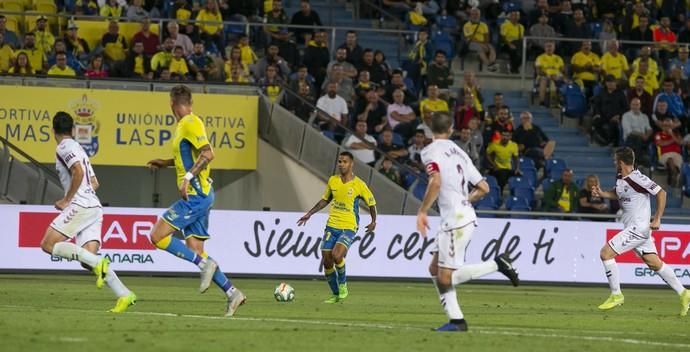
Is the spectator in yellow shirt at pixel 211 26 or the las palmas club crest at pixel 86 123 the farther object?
the spectator in yellow shirt at pixel 211 26

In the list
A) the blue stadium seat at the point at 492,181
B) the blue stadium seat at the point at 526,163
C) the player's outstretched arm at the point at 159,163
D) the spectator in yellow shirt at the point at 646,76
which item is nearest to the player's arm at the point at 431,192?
the player's outstretched arm at the point at 159,163

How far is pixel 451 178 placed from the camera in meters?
13.7

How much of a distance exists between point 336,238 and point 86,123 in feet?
34.4

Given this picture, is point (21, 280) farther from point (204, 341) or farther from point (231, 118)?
point (204, 341)

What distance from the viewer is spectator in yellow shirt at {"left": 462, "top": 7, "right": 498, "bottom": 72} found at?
115 feet

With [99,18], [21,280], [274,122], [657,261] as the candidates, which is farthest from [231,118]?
[657,261]

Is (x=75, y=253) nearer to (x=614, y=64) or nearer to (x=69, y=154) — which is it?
(x=69, y=154)

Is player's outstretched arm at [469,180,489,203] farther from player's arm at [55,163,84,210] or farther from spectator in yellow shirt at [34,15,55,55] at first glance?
spectator in yellow shirt at [34,15,55,55]

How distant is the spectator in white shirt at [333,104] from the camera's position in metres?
30.6

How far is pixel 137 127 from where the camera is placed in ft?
97.7

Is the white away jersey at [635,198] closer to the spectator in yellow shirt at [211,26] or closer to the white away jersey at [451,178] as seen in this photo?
the white away jersey at [451,178]

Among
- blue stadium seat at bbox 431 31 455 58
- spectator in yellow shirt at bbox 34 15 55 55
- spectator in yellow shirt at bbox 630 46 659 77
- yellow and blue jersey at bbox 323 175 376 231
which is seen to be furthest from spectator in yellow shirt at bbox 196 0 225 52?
yellow and blue jersey at bbox 323 175 376 231

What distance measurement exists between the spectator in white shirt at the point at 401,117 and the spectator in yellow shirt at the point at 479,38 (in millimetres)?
4245

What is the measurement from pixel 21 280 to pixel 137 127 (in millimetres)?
6434
